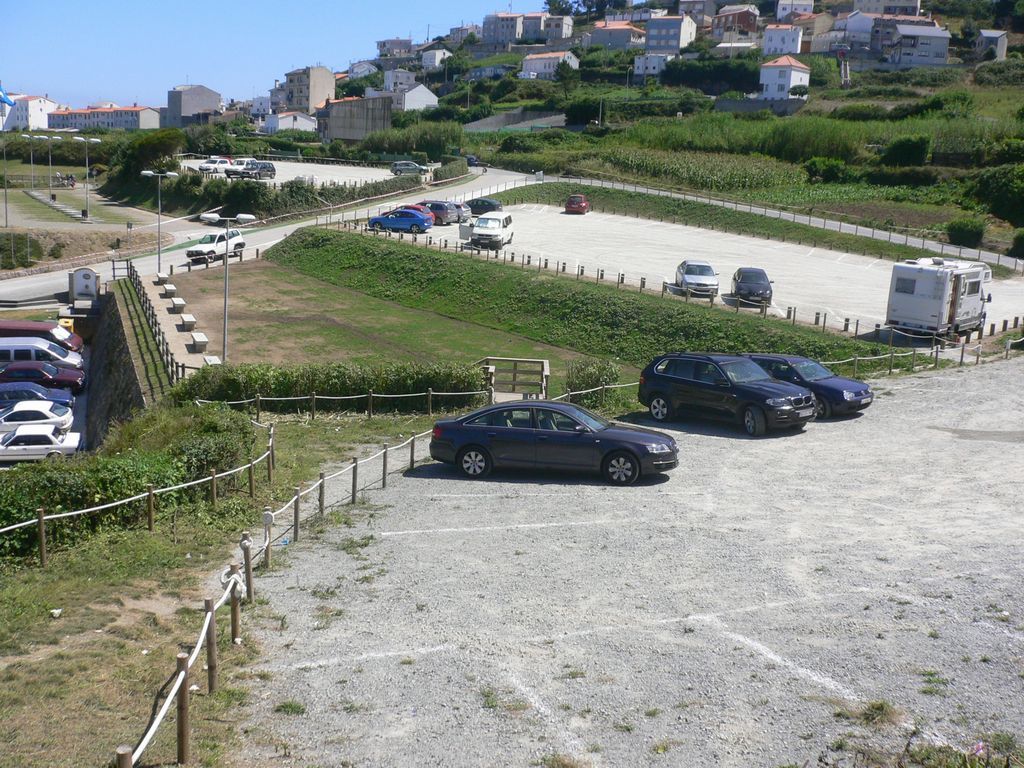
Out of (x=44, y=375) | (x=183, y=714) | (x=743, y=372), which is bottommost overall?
(x=44, y=375)

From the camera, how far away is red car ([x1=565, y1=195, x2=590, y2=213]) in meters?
66.8

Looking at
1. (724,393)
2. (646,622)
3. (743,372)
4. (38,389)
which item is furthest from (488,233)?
(646,622)

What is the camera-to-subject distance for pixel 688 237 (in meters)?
58.4

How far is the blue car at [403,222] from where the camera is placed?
56250mm

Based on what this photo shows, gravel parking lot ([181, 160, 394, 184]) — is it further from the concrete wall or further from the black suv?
the black suv

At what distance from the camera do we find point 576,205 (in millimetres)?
66812

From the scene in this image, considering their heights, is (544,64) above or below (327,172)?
above

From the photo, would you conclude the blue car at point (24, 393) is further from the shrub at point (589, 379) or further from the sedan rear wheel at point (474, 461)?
the sedan rear wheel at point (474, 461)

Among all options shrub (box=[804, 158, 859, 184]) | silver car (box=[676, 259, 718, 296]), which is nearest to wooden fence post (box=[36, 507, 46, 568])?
silver car (box=[676, 259, 718, 296])

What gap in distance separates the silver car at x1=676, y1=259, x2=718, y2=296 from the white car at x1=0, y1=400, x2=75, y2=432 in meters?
22.1

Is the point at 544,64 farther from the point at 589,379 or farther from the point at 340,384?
the point at 340,384

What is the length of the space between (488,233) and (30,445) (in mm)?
29204

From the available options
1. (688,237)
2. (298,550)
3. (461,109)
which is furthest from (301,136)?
(298,550)

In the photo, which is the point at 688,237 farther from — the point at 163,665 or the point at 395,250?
the point at 163,665
